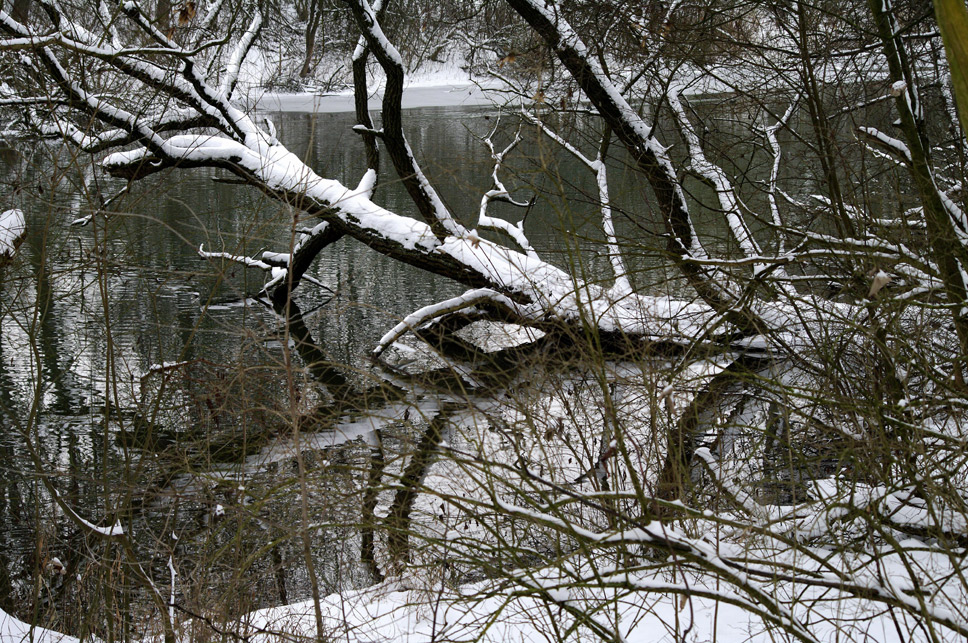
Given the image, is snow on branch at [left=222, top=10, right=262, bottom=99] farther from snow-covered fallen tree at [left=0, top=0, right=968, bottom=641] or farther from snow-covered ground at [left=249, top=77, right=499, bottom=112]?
snow-covered ground at [left=249, top=77, right=499, bottom=112]

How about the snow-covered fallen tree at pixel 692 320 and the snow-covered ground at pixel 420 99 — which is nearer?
the snow-covered fallen tree at pixel 692 320

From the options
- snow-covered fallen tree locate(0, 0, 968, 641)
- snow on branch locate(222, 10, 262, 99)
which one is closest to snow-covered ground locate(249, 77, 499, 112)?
snow on branch locate(222, 10, 262, 99)

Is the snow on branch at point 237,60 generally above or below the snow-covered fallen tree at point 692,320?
above

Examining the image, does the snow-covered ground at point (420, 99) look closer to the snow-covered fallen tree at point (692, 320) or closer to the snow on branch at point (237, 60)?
the snow on branch at point (237, 60)

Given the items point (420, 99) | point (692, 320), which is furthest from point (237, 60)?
point (420, 99)

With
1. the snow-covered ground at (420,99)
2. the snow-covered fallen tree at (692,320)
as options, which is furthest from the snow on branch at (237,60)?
the snow-covered ground at (420,99)

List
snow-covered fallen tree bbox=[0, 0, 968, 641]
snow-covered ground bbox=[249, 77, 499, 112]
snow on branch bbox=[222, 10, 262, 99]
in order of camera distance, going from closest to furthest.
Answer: snow-covered fallen tree bbox=[0, 0, 968, 641] < snow on branch bbox=[222, 10, 262, 99] < snow-covered ground bbox=[249, 77, 499, 112]

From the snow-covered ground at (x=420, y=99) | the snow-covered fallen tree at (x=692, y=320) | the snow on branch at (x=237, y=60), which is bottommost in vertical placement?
the snow-covered fallen tree at (x=692, y=320)

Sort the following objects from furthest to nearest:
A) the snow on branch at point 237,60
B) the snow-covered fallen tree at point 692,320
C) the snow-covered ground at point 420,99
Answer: the snow-covered ground at point 420,99
the snow on branch at point 237,60
the snow-covered fallen tree at point 692,320

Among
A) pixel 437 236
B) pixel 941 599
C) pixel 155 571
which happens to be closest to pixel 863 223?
pixel 941 599

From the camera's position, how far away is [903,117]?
15.2 ft

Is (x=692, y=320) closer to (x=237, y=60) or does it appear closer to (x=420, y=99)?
(x=237, y=60)

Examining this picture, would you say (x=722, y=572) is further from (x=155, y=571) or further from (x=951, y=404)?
(x=155, y=571)

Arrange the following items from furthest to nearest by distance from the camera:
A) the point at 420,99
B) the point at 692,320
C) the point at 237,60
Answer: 1. the point at 420,99
2. the point at 237,60
3. the point at 692,320
